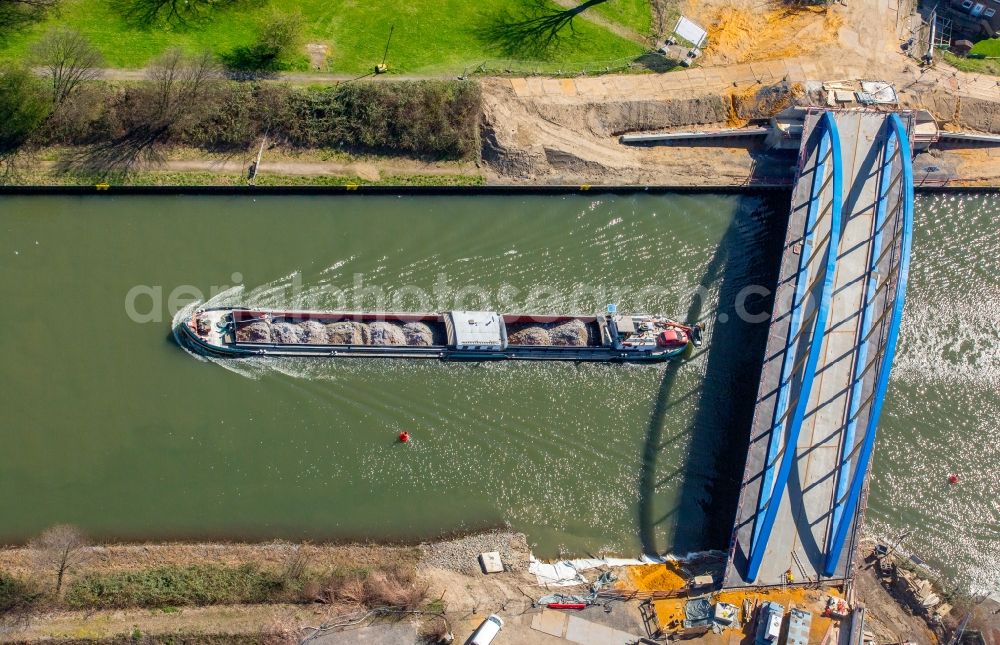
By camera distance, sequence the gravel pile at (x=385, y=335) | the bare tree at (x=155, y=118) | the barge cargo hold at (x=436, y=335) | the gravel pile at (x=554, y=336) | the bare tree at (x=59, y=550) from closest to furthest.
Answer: the bare tree at (x=59, y=550), the barge cargo hold at (x=436, y=335), the gravel pile at (x=385, y=335), the gravel pile at (x=554, y=336), the bare tree at (x=155, y=118)

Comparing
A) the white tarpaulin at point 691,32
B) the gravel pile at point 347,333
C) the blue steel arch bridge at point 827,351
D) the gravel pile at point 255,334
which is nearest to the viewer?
the blue steel arch bridge at point 827,351

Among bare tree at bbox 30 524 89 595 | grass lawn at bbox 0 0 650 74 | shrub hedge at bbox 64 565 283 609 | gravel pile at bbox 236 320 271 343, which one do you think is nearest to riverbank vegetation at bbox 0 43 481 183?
grass lawn at bbox 0 0 650 74

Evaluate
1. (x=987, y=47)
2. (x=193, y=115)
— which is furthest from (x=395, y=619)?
(x=987, y=47)

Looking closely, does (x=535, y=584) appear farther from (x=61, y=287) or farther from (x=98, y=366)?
(x=61, y=287)

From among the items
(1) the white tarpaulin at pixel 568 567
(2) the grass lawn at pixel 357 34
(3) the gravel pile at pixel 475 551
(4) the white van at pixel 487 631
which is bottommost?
(4) the white van at pixel 487 631

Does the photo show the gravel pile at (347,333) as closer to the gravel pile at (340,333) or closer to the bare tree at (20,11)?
the gravel pile at (340,333)

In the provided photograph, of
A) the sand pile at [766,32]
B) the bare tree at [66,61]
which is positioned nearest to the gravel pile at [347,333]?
the bare tree at [66,61]

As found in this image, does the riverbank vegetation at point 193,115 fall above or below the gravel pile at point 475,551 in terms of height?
above
